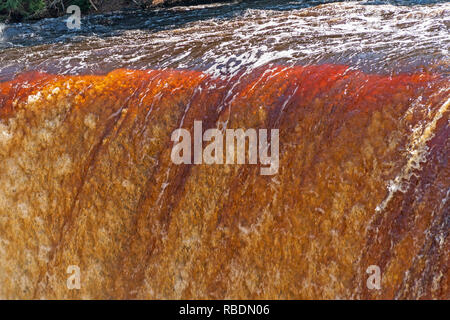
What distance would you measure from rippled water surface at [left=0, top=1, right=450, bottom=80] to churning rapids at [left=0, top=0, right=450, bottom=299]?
0.16ft

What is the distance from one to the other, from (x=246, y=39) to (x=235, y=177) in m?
2.44

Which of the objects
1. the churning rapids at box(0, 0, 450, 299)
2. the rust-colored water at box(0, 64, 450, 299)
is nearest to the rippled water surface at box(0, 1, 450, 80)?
the churning rapids at box(0, 0, 450, 299)

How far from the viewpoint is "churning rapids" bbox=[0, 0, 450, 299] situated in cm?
432

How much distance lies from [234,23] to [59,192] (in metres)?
3.90

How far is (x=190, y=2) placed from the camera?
34.8 feet

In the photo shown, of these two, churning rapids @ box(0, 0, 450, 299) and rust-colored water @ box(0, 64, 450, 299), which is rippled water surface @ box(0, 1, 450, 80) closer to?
churning rapids @ box(0, 0, 450, 299)

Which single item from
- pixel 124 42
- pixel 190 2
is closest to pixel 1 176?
pixel 124 42

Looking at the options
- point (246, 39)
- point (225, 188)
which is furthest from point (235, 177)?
point (246, 39)

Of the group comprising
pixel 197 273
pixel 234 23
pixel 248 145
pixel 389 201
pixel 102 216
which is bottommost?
pixel 197 273

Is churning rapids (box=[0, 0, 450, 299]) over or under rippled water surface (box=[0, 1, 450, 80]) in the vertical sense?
under

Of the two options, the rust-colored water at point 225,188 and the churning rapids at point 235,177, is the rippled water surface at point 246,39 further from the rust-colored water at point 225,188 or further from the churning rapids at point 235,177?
the rust-colored water at point 225,188

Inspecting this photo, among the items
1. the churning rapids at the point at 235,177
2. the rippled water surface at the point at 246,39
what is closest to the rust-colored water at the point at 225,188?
the churning rapids at the point at 235,177

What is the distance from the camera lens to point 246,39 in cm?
671

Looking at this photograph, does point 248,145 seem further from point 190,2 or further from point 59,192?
point 190,2
